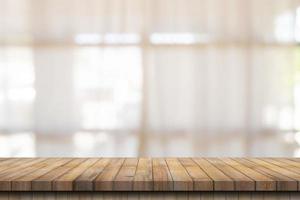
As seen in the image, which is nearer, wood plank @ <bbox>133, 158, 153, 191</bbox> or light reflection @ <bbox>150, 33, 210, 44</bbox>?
wood plank @ <bbox>133, 158, 153, 191</bbox>

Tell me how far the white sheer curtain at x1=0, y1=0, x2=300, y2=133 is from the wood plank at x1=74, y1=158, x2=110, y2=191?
1.28 metres

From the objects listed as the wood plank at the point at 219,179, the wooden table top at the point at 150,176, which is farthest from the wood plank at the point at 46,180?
the wood plank at the point at 219,179

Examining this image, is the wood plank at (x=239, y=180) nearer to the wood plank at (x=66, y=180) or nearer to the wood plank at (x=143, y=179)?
the wood plank at (x=143, y=179)

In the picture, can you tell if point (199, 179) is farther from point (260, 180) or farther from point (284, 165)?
point (284, 165)

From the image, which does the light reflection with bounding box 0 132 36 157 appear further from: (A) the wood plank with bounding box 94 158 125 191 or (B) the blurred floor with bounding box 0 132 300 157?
(A) the wood plank with bounding box 94 158 125 191

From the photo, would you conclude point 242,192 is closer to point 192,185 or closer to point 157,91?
point 192,185

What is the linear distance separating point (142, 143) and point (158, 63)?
0.56 meters

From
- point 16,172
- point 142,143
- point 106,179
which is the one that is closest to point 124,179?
point 106,179

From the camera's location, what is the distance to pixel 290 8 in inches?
111

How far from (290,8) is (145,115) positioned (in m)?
1.25

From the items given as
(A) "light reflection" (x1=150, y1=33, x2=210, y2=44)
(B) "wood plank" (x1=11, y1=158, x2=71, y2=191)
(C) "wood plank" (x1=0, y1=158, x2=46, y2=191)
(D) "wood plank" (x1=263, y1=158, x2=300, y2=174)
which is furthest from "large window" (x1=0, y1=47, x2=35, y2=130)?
(D) "wood plank" (x1=263, y1=158, x2=300, y2=174)

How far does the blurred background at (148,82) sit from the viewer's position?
2801 mm

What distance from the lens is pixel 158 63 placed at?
2797mm

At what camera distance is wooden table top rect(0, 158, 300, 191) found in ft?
4.12
